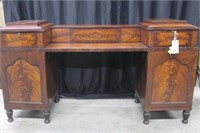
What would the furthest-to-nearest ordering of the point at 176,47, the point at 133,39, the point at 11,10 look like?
1. the point at 11,10
2. the point at 133,39
3. the point at 176,47

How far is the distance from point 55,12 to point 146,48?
1047 millimetres

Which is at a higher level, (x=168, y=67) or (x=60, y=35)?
(x=60, y=35)

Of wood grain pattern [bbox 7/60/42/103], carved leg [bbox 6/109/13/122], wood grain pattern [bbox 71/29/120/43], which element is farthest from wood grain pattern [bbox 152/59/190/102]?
carved leg [bbox 6/109/13/122]

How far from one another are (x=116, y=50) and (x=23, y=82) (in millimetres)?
783

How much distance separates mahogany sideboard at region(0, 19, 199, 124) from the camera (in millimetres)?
1591

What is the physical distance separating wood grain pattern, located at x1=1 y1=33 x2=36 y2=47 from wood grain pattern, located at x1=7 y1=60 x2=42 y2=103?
140 millimetres

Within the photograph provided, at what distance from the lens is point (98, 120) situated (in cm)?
186

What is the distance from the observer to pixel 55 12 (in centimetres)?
215

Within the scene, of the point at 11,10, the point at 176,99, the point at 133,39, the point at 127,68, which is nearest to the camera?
the point at 176,99

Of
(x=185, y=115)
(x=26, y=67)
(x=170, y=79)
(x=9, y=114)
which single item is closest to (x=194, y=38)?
(x=170, y=79)

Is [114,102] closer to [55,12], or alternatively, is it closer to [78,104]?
[78,104]

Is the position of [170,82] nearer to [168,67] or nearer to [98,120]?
[168,67]

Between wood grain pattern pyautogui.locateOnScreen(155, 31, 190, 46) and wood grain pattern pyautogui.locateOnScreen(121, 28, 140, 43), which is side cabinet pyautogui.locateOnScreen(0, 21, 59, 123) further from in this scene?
wood grain pattern pyautogui.locateOnScreen(155, 31, 190, 46)

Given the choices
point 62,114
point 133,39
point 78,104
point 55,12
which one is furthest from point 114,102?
point 55,12
